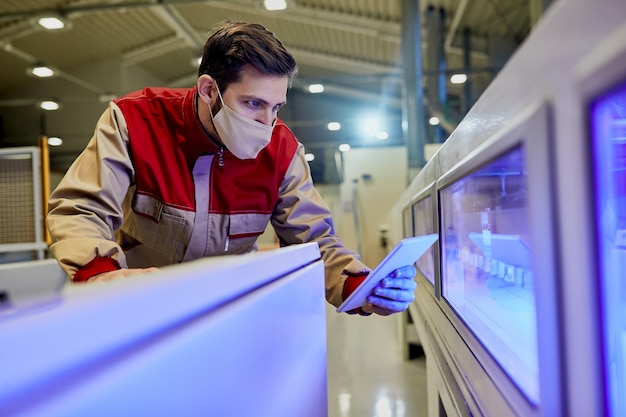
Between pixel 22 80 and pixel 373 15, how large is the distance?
22.3ft

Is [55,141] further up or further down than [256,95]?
further up

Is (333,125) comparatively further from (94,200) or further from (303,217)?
(94,200)

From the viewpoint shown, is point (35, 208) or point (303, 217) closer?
point (303, 217)

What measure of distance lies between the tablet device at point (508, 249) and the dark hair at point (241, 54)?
2.17 feet

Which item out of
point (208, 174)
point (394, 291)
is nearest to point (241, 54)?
point (208, 174)

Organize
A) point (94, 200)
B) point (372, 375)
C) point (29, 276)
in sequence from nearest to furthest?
1. point (94, 200)
2. point (29, 276)
3. point (372, 375)

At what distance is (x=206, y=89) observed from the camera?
1.37 m

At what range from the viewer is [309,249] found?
2.99 feet

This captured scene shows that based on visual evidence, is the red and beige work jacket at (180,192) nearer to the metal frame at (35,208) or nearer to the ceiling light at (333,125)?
the metal frame at (35,208)

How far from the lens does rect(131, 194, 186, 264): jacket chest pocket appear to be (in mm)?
1391

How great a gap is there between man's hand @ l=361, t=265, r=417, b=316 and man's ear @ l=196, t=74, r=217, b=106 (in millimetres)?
689

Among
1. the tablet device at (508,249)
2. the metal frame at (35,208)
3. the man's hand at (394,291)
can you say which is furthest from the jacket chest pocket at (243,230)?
the metal frame at (35,208)

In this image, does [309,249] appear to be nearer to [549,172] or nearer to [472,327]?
[472,327]

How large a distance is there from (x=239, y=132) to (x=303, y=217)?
1.08ft
